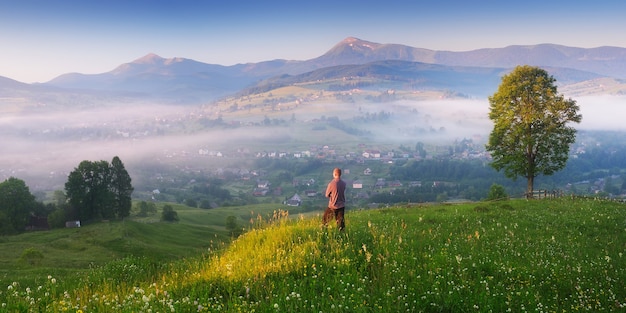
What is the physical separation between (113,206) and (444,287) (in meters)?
113

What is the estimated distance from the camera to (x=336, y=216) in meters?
16.6

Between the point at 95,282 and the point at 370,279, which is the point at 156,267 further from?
the point at 370,279

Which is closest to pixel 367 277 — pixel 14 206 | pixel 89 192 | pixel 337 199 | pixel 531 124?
pixel 337 199

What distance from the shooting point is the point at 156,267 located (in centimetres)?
1711

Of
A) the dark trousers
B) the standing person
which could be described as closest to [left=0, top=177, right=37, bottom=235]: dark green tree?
the dark trousers

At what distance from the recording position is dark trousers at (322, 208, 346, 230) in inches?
643

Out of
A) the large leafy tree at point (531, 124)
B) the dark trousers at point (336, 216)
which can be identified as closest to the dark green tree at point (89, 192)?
the large leafy tree at point (531, 124)

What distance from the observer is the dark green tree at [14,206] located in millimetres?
92369

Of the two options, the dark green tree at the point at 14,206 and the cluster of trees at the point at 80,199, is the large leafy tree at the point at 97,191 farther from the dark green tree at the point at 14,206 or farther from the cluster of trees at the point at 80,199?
the dark green tree at the point at 14,206

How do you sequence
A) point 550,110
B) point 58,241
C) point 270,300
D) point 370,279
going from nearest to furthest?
point 270,300 < point 370,279 < point 550,110 < point 58,241

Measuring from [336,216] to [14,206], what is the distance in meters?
108

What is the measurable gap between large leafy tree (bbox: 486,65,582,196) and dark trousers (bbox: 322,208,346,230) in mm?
33339

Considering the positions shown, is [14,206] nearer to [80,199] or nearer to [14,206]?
[14,206]

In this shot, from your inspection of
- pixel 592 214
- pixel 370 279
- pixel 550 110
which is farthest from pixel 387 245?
pixel 550 110
